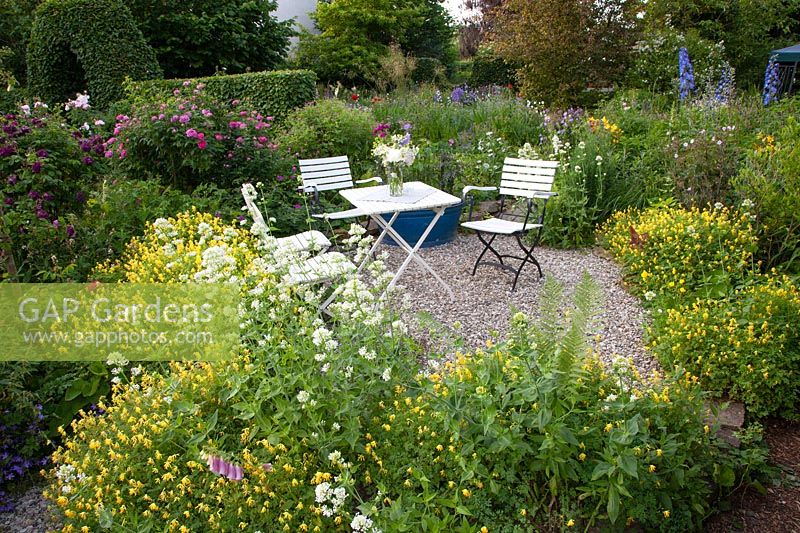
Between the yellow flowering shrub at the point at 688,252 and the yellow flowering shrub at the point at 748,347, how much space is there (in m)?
0.38

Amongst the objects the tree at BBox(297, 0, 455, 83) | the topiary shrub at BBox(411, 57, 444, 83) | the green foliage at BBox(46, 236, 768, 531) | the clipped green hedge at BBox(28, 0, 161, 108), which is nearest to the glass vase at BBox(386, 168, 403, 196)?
the green foliage at BBox(46, 236, 768, 531)

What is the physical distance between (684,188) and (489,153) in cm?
264

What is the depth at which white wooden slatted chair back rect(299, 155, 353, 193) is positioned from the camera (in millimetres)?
6078

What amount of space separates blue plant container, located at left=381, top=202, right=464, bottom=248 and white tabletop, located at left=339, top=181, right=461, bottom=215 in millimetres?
494

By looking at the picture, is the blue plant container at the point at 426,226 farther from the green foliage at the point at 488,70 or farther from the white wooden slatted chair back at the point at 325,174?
the green foliage at the point at 488,70

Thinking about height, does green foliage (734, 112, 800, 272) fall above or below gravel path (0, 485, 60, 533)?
above

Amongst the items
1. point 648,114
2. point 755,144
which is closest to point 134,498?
point 755,144

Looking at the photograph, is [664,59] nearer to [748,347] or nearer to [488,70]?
[488,70]

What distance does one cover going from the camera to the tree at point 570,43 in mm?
9867

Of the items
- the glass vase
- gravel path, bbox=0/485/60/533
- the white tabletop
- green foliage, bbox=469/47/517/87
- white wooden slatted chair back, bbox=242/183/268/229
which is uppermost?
green foliage, bbox=469/47/517/87

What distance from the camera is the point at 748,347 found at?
10.8 ft

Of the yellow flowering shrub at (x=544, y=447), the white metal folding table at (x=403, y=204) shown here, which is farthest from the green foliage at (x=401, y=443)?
the white metal folding table at (x=403, y=204)

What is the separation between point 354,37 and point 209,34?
6.06 m

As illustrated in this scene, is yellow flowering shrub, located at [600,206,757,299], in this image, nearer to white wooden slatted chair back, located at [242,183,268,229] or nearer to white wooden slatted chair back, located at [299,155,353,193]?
white wooden slatted chair back, located at [242,183,268,229]
